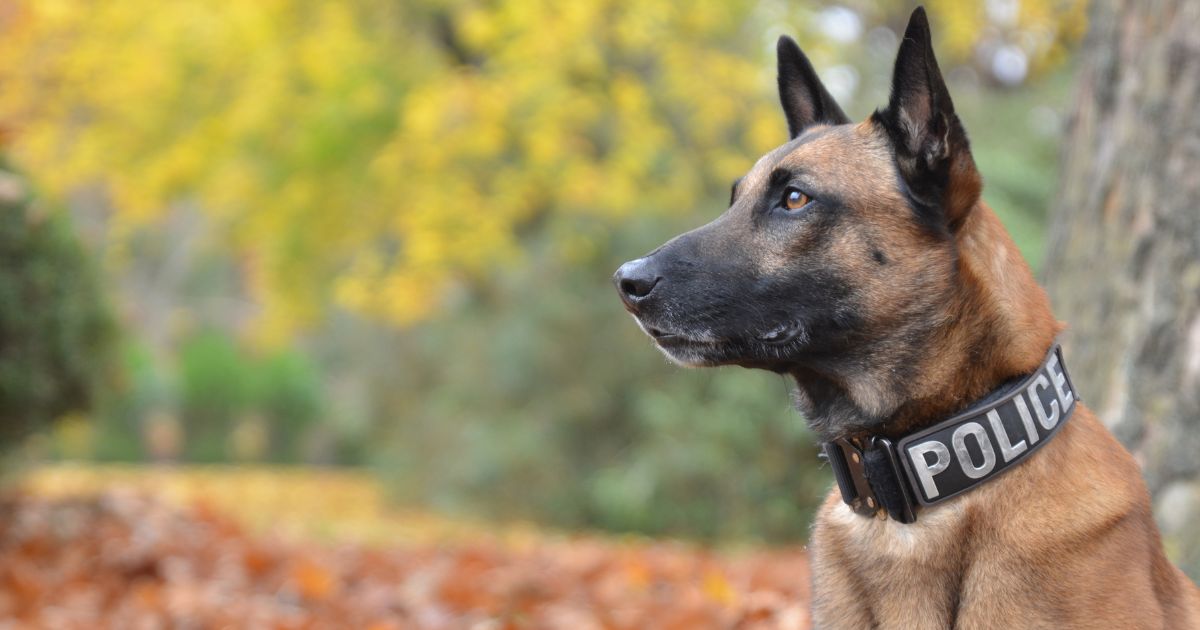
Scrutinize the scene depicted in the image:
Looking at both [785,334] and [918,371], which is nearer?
[918,371]

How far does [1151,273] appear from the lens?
399 centimetres

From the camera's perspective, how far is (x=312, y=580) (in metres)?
5.51

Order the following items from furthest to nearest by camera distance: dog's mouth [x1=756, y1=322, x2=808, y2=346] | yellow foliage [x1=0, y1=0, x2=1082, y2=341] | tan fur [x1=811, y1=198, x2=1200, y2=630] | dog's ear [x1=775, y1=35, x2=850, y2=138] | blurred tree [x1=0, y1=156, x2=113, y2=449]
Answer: yellow foliage [x1=0, y1=0, x2=1082, y2=341]
blurred tree [x1=0, y1=156, x2=113, y2=449]
dog's ear [x1=775, y1=35, x2=850, y2=138]
dog's mouth [x1=756, y1=322, x2=808, y2=346]
tan fur [x1=811, y1=198, x2=1200, y2=630]

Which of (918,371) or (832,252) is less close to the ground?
(832,252)

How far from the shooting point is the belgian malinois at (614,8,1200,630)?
2369mm

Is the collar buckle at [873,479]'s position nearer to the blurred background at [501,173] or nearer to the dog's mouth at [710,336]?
the dog's mouth at [710,336]

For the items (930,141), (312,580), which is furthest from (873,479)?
(312,580)

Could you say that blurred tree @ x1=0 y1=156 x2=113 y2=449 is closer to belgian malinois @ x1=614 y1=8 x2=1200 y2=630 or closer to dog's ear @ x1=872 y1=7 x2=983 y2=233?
belgian malinois @ x1=614 y1=8 x2=1200 y2=630

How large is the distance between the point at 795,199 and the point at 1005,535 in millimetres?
876

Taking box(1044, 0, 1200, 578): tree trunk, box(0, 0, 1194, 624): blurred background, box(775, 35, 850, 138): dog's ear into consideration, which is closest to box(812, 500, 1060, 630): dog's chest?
box(775, 35, 850, 138): dog's ear

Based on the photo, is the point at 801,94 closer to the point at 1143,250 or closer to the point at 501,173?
the point at 1143,250

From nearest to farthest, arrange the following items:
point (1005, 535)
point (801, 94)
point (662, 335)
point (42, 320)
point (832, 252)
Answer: point (1005, 535), point (832, 252), point (662, 335), point (801, 94), point (42, 320)

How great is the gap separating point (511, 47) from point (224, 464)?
13820 millimetres

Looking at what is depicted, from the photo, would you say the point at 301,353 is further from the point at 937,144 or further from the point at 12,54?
the point at 937,144
